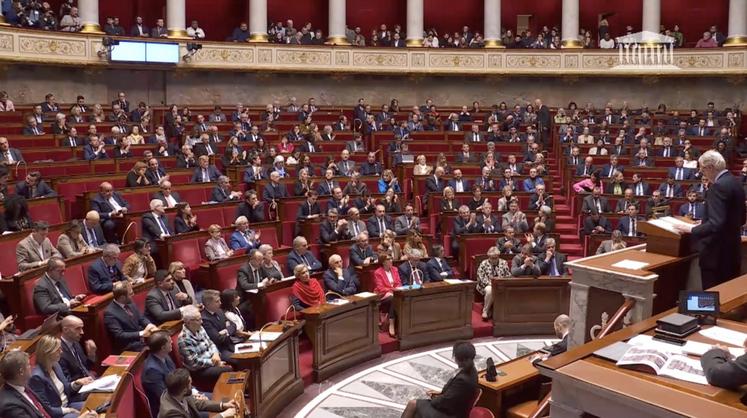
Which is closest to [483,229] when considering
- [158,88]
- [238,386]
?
[238,386]

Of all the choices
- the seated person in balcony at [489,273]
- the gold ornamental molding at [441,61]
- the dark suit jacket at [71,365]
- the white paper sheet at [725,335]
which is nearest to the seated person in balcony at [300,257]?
the seated person in balcony at [489,273]

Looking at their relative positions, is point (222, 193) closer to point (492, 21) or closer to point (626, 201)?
point (626, 201)

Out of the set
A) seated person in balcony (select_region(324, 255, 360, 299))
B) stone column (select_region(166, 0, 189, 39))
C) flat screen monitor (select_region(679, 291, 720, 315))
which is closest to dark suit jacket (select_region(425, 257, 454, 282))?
seated person in balcony (select_region(324, 255, 360, 299))

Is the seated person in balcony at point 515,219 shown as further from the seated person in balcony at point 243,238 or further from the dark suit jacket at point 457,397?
the dark suit jacket at point 457,397

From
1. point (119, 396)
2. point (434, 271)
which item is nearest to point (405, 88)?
point (434, 271)

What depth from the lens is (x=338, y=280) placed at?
26.8 ft

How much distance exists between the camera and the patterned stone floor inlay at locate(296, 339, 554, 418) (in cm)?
664

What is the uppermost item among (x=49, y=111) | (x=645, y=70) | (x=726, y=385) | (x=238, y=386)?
(x=645, y=70)

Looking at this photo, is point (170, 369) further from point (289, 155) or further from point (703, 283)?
point (289, 155)

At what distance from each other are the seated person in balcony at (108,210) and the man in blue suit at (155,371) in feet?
13.9

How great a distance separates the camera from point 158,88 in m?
17.1

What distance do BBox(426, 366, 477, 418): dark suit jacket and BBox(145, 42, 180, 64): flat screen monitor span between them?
1319 cm

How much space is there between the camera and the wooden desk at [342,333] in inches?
284

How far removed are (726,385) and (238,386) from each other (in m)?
3.47
